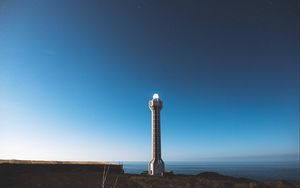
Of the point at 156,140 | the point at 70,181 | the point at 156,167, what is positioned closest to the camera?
the point at 70,181

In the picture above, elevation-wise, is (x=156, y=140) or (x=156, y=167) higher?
(x=156, y=140)

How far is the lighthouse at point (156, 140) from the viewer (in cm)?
3500

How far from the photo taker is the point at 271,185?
25.4 metres

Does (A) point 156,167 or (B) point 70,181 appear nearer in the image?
(B) point 70,181

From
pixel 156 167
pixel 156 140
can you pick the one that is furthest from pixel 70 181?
pixel 156 140

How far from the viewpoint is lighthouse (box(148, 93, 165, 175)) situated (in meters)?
35.0

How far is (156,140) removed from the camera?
118 feet

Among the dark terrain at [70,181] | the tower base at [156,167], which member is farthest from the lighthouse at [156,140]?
the dark terrain at [70,181]

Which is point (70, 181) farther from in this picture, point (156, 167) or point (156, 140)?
point (156, 140)

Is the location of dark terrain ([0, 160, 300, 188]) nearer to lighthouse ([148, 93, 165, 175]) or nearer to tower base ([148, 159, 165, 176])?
tower base ([148, 159, 165, 176])

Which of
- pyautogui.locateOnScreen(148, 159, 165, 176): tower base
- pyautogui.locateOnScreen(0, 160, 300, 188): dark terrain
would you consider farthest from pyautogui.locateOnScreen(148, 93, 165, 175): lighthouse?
pyautogui.locateOnScreen(0, 160, 300, 188): dark terrain

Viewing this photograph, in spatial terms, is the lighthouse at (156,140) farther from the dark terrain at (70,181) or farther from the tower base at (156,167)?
the dark terrain at (70,181)

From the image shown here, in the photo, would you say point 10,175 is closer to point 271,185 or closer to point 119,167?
point 119,167

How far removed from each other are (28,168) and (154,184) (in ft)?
40.3
